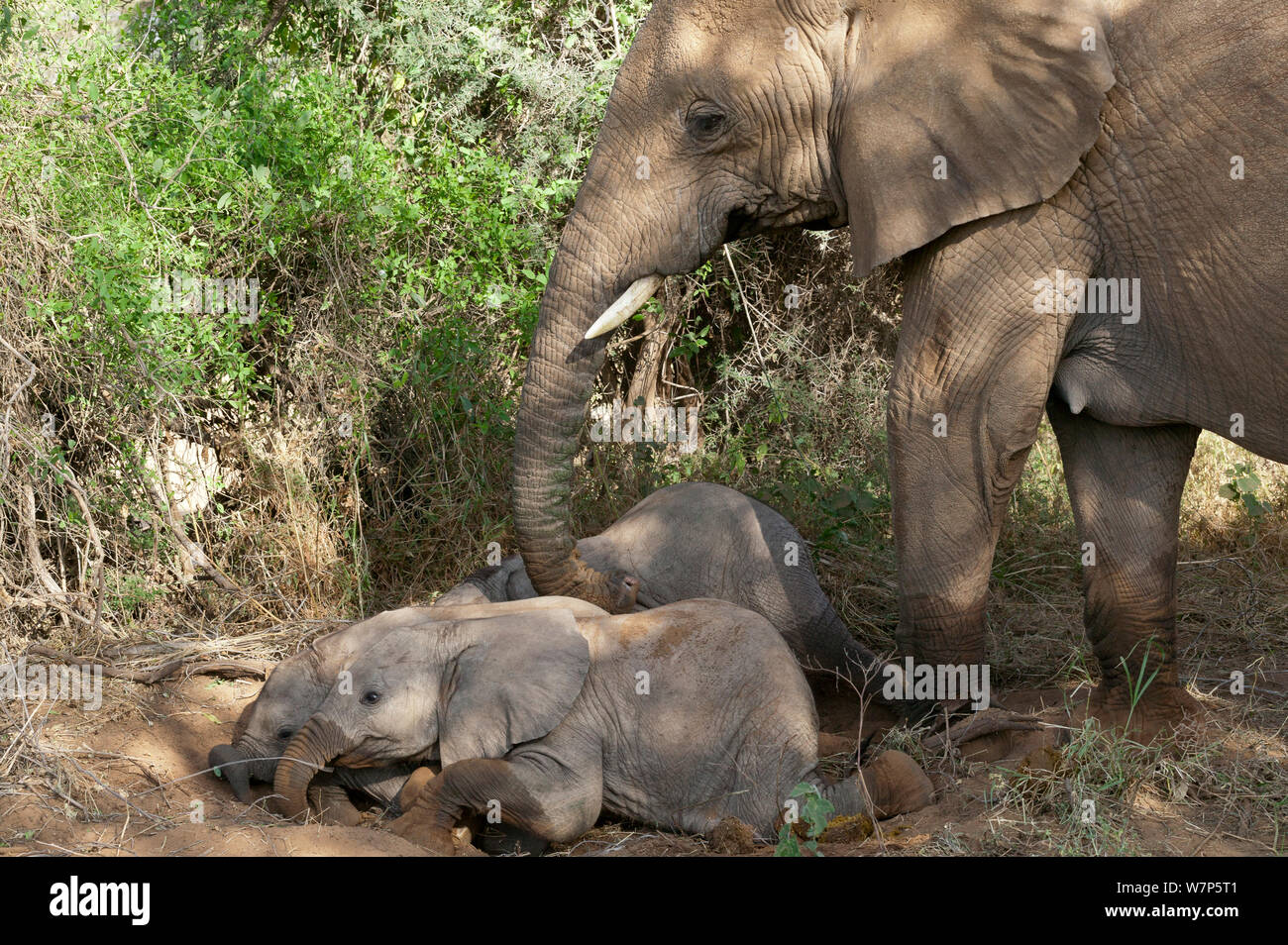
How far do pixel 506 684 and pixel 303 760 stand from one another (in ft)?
2.25

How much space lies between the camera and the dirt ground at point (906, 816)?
167 inches

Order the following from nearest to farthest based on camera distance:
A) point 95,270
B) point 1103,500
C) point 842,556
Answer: point 1103,500, point 95,270, point 842,556

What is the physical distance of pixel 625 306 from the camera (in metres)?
4.98

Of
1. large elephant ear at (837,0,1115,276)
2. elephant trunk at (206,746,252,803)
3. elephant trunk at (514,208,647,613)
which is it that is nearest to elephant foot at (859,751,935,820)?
elephant trunk at (514,208,647,613)

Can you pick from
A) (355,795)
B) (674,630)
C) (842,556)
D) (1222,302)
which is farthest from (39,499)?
(1222,302)

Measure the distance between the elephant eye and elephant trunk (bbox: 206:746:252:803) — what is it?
2594 mm

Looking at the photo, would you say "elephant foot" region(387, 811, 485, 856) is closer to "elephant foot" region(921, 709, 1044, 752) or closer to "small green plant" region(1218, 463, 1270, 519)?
"elephant foot" region(921, 709, 1044, 752)

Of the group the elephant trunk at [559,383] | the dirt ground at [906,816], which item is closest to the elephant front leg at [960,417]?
the dirt ground at [906,816]

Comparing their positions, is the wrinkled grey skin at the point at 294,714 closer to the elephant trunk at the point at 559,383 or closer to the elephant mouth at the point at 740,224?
the elephant trunk at the point at 559,383

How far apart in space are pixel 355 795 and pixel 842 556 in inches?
112

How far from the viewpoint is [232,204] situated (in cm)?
661

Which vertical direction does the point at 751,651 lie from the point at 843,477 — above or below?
below
